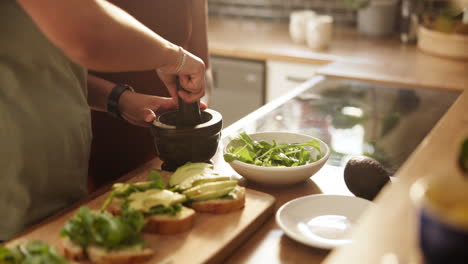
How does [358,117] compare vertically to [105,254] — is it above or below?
below

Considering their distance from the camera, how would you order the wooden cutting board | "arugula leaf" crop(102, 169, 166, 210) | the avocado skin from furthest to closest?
the avocado skin < "arugula leaf" crop(102, 169, 166, 210) < the wooden cutting board

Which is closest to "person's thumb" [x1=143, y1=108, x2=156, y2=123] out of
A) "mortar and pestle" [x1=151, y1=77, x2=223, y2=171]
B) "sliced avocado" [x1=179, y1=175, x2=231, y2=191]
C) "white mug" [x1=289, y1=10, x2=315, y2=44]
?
"mortar and pestle" [x1=151, y1=77, x2=223, y2=171]

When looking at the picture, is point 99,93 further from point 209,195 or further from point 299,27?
point 299,27

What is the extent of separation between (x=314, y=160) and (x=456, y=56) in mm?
1507

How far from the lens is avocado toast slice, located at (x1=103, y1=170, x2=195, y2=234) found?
1.02 m

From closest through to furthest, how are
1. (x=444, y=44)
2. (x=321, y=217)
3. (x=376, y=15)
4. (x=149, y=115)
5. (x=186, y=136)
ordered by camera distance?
1. (x=321, y=217)
2. (x=186, y=136)
3. (x=149, y=115)
4. (x=444, y=44)
5. (x=376, y=15)

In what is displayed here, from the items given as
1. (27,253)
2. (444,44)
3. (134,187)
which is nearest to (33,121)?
(134,187)

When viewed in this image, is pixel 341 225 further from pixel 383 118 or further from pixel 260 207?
pixel 383 118

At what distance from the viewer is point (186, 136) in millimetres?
1232

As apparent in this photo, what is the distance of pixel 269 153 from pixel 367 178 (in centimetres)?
24

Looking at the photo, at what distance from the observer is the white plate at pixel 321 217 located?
41.0 inches

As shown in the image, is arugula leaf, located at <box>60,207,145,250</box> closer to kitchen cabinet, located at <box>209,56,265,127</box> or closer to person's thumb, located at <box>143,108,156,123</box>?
person's thumb, located at <box>143,108,156,123</box>

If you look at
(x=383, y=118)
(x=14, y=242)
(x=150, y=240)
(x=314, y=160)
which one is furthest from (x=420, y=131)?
(x=14, y=242)

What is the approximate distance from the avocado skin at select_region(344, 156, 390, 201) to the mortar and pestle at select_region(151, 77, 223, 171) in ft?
1.06
